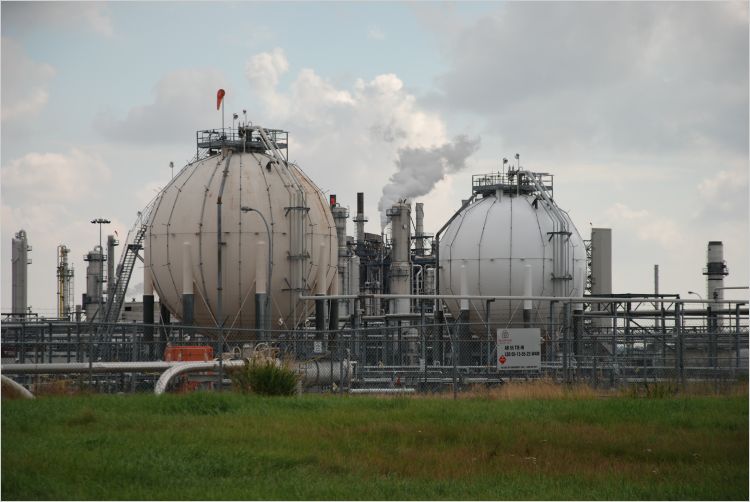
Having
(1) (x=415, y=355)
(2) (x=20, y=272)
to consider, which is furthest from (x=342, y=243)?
(2) (x=20, y=272)

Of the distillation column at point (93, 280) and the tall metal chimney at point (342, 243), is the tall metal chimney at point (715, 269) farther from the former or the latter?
the distillation column at point (93, 280)

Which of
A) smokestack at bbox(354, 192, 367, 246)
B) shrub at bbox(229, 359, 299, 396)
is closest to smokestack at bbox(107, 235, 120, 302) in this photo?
smokestack at bbox(354, 192, 367, 246)

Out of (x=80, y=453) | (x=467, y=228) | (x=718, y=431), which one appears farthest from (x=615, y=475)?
(x=467, y=228)

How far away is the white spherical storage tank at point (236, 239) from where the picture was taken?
39.9 m

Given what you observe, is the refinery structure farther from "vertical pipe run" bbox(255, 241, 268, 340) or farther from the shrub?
the shrub

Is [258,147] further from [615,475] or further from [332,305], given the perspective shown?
[615,475]

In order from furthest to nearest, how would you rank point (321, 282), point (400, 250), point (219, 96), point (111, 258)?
point (111, 258) → point (400, 250) → point (219, 96) → point (321, 282)

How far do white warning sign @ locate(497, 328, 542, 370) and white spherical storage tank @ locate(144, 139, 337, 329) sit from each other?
40.3ft

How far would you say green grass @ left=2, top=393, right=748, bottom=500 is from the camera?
43.6ft

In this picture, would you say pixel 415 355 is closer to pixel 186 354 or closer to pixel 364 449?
pixel 186 354

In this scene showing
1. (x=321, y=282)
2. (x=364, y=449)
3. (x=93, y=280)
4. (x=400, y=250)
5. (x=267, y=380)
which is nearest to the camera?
(x=364, y=449)

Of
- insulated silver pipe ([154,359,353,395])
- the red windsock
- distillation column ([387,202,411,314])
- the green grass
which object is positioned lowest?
the green grass

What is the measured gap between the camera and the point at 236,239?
39875mm

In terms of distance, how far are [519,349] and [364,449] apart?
563 inches
